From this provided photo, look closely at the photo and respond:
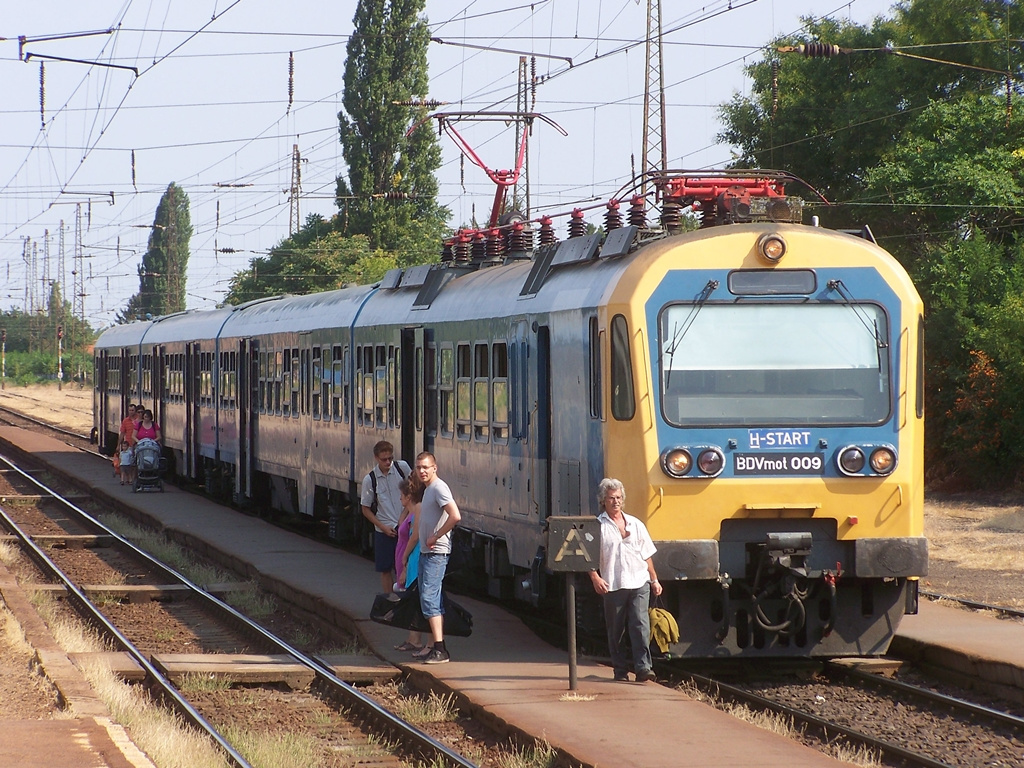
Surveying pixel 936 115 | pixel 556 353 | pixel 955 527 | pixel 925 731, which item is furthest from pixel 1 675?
pixel 936 115

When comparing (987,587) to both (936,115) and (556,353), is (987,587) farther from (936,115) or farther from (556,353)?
(936,115)

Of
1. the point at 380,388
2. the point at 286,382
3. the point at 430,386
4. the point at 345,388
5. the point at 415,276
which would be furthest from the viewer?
the point at 286,382

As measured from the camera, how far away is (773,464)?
33.0ft

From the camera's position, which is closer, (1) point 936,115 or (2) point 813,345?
(2) point 813,345

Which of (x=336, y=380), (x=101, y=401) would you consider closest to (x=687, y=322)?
(x=336, y=380)

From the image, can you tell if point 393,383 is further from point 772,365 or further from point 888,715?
point 888,715

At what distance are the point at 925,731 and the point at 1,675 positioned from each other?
20.0 feet

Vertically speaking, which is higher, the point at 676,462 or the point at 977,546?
the point at 676,462

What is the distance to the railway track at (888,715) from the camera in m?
8.32

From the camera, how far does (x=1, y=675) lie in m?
10.6

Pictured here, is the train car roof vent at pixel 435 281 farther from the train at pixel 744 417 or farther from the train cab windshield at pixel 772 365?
the train cab windshield at pixel 772 365

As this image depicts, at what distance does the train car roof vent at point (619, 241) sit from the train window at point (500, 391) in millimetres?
1706

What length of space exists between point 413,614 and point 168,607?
5423mm

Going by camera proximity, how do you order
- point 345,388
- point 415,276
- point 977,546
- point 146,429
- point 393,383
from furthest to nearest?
1. point 146,429
2. point 977,546
3. point 345,388
4. point 415,276
5. point 393,383
